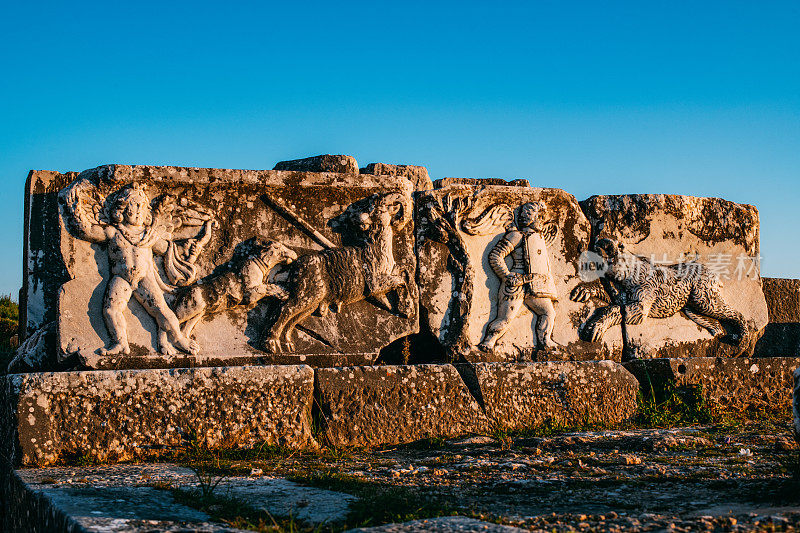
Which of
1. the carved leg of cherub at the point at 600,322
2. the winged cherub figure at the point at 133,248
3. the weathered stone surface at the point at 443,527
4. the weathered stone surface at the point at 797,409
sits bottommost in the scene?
the weathered stone surface at the point at 443,527

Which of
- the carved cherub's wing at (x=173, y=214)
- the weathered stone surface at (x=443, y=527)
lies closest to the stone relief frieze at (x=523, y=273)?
the carved cherub's wing at (x=173, y=214)

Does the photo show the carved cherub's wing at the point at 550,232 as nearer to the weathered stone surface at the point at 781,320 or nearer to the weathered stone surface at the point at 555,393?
the weathered stone surface at the point at 555,393

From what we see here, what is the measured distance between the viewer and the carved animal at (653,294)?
19.0 ft

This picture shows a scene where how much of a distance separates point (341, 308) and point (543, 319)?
59.1 inches

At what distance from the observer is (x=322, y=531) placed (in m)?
2.39

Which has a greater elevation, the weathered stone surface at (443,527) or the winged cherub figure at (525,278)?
the winged cherub figure at (525,278)

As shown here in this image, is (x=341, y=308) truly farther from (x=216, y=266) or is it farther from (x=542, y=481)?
(x=542, y=481)

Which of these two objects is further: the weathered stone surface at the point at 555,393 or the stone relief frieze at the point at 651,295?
the stone relief frieze at the point at 651,295

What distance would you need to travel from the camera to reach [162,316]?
182 inches

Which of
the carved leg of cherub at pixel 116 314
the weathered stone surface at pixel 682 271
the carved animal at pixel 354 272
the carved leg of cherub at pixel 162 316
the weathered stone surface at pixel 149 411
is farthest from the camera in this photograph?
the weathered stone surface at pixel 682 271

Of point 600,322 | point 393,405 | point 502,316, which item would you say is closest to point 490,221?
point 502,316

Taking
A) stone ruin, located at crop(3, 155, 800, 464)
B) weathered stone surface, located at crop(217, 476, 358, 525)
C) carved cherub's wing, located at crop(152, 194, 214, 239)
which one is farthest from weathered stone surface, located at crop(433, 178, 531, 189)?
weathered stone surface, located at crop(217, 476, 358, 525)

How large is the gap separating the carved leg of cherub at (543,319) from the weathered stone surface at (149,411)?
181 centimetres

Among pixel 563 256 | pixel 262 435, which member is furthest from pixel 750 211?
pixel 262 435
